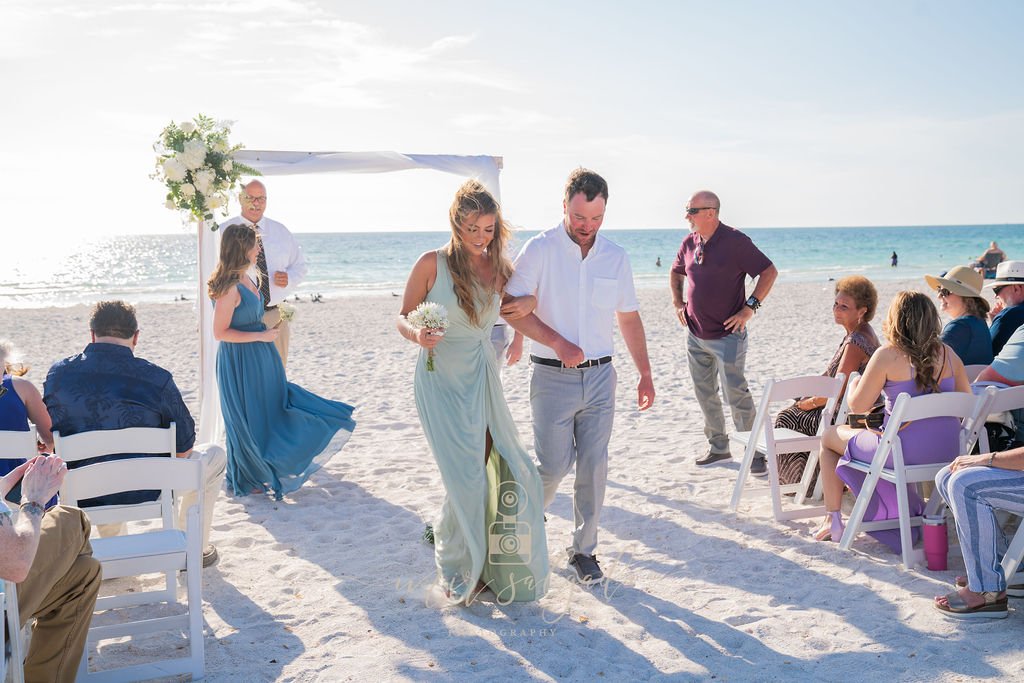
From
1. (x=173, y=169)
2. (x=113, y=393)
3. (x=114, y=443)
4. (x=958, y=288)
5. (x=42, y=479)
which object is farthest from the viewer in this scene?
(x=173, y=169)

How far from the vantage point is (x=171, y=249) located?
6431cm

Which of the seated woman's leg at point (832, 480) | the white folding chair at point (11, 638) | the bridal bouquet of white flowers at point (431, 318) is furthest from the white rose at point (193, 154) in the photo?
the seated woman's leg at point (832, 480)

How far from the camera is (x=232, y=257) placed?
221 inches

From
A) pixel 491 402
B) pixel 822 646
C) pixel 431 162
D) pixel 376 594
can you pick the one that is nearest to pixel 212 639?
pixel 376 594

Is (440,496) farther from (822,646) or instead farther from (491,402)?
(822,646)

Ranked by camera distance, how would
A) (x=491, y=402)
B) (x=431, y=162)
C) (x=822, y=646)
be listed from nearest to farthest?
1. (x=822, y=646)
2. (x=491, y=402)
3. (x=431, y=162)

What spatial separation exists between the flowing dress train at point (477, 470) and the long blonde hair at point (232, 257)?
7.37 ft

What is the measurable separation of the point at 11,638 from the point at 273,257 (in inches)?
195

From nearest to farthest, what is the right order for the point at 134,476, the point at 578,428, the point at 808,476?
the point at 134,476, the point at 578,428, the point at 808,476

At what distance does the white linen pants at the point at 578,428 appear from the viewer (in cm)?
414

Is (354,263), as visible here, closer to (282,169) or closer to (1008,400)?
(282,169)

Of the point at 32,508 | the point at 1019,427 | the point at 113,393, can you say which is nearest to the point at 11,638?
the point at 32,508

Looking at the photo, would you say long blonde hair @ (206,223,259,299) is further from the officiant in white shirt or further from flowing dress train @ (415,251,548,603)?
flowing dress train @ (415,251,548,603)

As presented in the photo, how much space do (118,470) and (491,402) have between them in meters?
1.60
